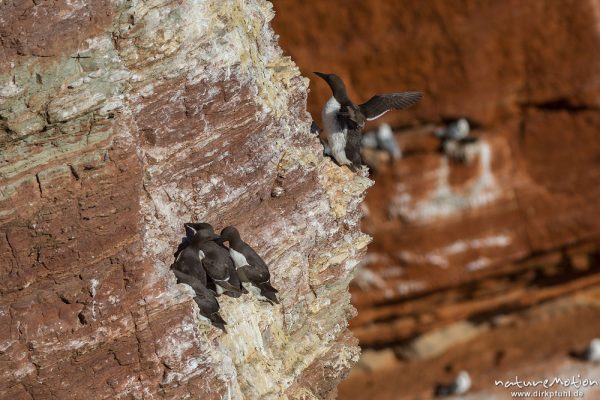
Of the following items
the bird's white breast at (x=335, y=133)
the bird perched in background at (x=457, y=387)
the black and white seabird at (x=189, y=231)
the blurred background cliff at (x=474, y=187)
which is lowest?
the bird perched in background at (x=457, y=387)

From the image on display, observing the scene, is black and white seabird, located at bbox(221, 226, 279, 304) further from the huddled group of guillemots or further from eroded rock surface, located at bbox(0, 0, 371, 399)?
eroded rock surface, located at bbox(0, 0, 371, 399)

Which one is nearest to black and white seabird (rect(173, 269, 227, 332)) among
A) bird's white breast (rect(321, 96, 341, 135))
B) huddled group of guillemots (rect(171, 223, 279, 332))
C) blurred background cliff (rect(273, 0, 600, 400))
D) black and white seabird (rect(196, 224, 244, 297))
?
huddled group of guillemots (rect(171, 223, 279, 332))

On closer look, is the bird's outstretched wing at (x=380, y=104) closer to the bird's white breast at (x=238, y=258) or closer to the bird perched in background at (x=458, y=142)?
the bird's white breast at (x=238, y=258)

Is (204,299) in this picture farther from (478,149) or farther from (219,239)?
(478,149)

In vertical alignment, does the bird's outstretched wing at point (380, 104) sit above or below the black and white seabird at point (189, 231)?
above

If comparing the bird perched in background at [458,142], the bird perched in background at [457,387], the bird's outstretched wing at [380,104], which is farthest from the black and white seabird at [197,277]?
the bird perched in background at [458,142]

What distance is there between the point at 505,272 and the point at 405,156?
9.20 feet

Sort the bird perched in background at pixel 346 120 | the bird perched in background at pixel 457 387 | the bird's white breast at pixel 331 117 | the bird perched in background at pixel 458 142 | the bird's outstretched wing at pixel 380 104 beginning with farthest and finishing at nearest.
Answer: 1. the bird perched in background at pixel 458 142
2. the bird perched in background at pixel 457 387
3. the bird's outstretched wing at pixel 380 104
4. the bird's white breast at pixel 331 117
5. the bird perched in background at pixel 346 120

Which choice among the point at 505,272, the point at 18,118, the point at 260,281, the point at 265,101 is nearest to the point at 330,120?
the point at 265,101

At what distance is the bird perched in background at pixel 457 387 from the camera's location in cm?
1691

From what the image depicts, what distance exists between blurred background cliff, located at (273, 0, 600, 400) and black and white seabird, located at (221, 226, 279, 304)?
7.86 m

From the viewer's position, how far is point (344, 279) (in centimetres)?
1092

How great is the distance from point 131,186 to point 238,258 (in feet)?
4.15

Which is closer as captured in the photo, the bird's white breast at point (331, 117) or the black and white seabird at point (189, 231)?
the black and white seabird at point (189, 231)
